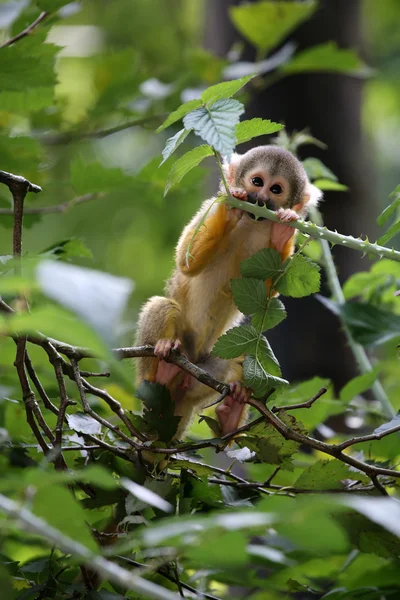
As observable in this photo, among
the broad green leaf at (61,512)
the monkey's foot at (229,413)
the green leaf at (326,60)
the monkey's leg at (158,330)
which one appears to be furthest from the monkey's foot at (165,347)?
the green leaf at (326,60)

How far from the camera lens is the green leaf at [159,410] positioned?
5.65 feet

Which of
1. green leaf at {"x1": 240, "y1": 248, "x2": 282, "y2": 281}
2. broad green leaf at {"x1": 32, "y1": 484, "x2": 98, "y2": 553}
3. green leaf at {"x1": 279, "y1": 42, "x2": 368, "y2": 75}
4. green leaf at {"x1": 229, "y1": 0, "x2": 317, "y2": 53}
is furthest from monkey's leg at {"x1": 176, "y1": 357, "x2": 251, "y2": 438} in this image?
green leaf at {"x1": 229, "y1": 0, "x2": 317, "y2": 53}

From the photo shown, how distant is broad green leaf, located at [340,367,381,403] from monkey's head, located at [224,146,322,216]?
81cm

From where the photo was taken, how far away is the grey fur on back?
269 cm

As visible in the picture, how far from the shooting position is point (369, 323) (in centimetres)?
197

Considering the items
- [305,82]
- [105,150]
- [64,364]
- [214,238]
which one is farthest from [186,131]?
[105,150]

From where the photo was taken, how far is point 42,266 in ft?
2.65

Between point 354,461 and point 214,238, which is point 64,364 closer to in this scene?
point 354,461

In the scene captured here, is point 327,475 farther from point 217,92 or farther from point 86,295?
point 86,295

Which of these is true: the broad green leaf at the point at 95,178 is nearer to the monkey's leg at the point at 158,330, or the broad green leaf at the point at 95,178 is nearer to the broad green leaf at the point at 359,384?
the monkey's leg at the point at 158,330

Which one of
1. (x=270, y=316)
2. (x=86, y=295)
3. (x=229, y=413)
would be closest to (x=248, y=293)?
(x=270, y=316)

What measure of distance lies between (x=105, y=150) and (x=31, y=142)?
5.16 meters

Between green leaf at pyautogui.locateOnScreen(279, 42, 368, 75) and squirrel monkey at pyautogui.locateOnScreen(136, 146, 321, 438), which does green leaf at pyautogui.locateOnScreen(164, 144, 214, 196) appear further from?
green leaf at pyautogui.locateOnScreen(279, 42, 368, 75)

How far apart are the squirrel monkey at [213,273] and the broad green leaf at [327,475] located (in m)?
0.81
